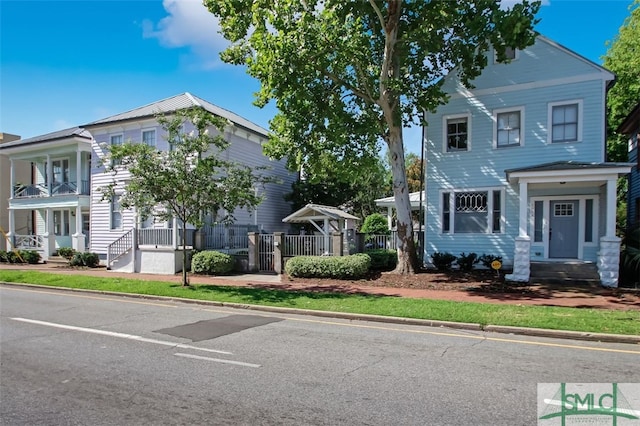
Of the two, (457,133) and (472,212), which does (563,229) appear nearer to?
(472,212)

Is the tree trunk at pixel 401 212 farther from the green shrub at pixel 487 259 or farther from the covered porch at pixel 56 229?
the covered porch at pixel 56 229

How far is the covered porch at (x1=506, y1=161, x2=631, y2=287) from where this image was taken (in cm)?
1416

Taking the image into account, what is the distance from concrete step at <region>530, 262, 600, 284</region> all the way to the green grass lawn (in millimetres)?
4825

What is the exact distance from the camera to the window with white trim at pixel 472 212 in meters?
17.8

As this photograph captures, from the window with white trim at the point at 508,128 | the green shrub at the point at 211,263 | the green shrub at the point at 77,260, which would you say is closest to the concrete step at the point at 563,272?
the window with white trim at the point at 508,128

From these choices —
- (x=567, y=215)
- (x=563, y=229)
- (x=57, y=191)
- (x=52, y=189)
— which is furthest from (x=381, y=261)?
(x=52, y=189)

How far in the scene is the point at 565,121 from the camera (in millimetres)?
16812

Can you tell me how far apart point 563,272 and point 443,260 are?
14.3 ft

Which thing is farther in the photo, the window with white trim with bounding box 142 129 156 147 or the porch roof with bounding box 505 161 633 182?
the window with white trim with bounding box 142 129 156 147

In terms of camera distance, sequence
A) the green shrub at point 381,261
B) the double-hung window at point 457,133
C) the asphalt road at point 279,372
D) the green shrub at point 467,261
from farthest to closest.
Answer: the green shrub at point 381,261 → the double-hung window at point 457,133 → the green shrub at point 467,261 → the asphalt road at point 279,372

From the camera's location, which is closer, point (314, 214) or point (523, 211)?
point (523, 211)

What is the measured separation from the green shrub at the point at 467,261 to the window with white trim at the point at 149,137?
53.2 feet

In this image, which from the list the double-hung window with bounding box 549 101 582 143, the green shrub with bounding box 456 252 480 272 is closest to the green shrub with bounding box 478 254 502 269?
the green shrub with bounding box 456 252 480 272

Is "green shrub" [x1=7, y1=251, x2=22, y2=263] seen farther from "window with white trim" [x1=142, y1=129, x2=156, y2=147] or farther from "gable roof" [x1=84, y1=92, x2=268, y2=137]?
"window with white trim" [x1=142, y1=129, x2=156, y2=147]
